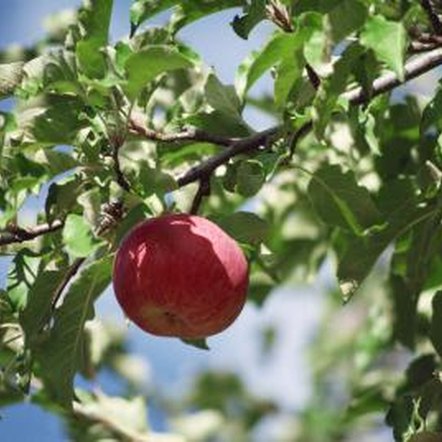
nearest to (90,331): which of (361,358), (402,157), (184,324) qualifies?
(361,358)

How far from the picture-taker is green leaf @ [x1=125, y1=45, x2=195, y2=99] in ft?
5.62

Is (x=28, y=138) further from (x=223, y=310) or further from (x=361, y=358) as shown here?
(x=361, y=358)

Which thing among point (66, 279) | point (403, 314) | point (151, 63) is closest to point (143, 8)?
point (151, 63)

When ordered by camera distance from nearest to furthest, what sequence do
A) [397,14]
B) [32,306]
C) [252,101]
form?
1. [397,14]
2. [32,306]
3. [252,101]

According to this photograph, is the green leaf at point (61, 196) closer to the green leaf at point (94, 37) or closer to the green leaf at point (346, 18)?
the green leaf at point (94, 37)

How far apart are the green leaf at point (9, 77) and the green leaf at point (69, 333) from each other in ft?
0.99

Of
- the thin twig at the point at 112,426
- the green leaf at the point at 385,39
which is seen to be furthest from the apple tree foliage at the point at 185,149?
the thin twig at the point at 112,426

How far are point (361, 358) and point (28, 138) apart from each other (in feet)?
4.75

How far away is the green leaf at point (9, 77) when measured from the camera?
1850mm

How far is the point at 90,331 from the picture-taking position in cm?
A: 304

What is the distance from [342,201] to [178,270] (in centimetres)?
35

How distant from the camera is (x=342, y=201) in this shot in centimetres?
207

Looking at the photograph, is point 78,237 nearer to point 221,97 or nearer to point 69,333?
point 69,333

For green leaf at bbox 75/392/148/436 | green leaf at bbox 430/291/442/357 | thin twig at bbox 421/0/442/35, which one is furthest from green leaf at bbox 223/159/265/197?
green leaf at bbox 75/392/148/436
